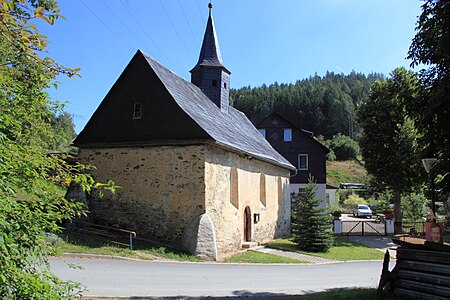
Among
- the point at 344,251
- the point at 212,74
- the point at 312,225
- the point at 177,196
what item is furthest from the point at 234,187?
the point at 212,74

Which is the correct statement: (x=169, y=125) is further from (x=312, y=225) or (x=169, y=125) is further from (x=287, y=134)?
(x=287, y=134)

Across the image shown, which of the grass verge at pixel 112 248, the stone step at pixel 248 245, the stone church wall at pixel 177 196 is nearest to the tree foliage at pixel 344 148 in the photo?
the stone step at pixel 248 245

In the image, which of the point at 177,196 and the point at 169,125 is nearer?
the point at 177,196

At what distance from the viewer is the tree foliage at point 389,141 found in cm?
2638

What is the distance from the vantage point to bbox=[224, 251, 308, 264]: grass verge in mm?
14547

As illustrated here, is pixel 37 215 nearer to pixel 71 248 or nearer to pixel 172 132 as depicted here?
pixel 71 248

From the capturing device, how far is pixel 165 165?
49.3 feet

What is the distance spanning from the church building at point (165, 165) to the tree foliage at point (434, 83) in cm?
755

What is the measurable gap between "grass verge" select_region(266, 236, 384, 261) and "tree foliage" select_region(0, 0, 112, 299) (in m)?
15.3

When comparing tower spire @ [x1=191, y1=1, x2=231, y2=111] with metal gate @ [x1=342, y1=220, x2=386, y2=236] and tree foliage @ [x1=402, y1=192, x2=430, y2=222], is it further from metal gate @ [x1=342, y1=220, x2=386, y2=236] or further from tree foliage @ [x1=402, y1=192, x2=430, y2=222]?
tree foliage @ [x1=402, y1=192, x2=430, y2=222]

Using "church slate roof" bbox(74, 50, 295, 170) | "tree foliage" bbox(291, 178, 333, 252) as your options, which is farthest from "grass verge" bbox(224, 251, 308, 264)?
"church slate roof" bbox(74, 50, 295, 170)

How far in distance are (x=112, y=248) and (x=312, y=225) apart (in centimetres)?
1019

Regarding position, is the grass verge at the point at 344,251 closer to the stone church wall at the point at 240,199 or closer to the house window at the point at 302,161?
the stone church wall at the point at 240,199

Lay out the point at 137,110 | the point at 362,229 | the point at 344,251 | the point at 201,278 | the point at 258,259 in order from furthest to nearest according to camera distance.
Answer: the point at 362,229, the point at 344,251, the point at 137,110, the point at 258,259, the point at 201,278
